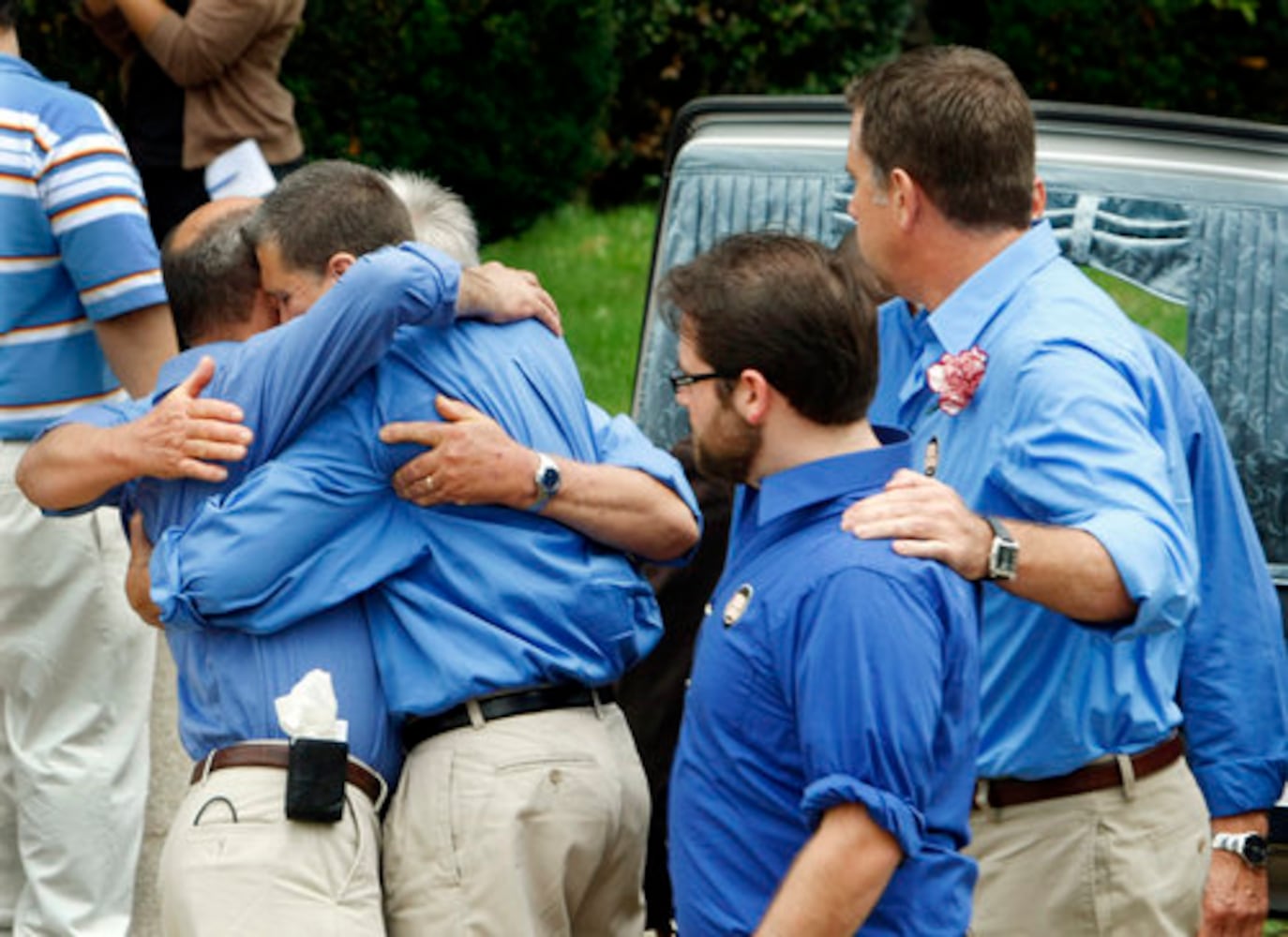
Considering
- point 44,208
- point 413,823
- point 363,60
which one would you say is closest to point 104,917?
point 44,208

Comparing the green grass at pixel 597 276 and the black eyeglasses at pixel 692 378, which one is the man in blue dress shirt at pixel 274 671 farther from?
the green grass at pixel 597 276

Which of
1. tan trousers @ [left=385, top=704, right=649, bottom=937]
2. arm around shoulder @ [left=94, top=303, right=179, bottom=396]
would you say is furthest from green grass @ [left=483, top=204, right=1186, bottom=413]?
tan trousers @ [left=385, top=704, right=649, bottom=937]

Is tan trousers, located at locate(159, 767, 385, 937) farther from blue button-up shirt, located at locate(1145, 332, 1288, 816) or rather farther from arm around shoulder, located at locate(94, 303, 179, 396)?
arm around shoulder, located at locate(94, 303, 179, 396)

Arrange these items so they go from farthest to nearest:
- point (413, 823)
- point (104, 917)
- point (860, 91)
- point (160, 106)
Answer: point (160, 106)
point (104, 917)
point (860, 91)
point (413, 823)

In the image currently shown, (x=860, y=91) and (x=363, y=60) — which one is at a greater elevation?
(x=860, y=91)

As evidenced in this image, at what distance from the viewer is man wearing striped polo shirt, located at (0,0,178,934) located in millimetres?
4883

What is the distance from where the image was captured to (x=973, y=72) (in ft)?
11.7

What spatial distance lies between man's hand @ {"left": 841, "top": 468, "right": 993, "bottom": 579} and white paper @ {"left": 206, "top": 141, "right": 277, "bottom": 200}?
3926 millimetres

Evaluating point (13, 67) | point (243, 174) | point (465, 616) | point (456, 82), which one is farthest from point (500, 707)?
point (456, 82)

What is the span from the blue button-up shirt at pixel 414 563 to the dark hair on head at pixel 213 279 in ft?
1.62

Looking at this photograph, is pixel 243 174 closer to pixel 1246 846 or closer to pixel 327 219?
pixel 327 219

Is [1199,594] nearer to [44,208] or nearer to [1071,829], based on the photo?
[1071,829]

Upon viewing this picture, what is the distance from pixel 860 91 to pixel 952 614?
1.04m

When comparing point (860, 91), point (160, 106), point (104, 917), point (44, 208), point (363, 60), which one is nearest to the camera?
point (860, 91)
